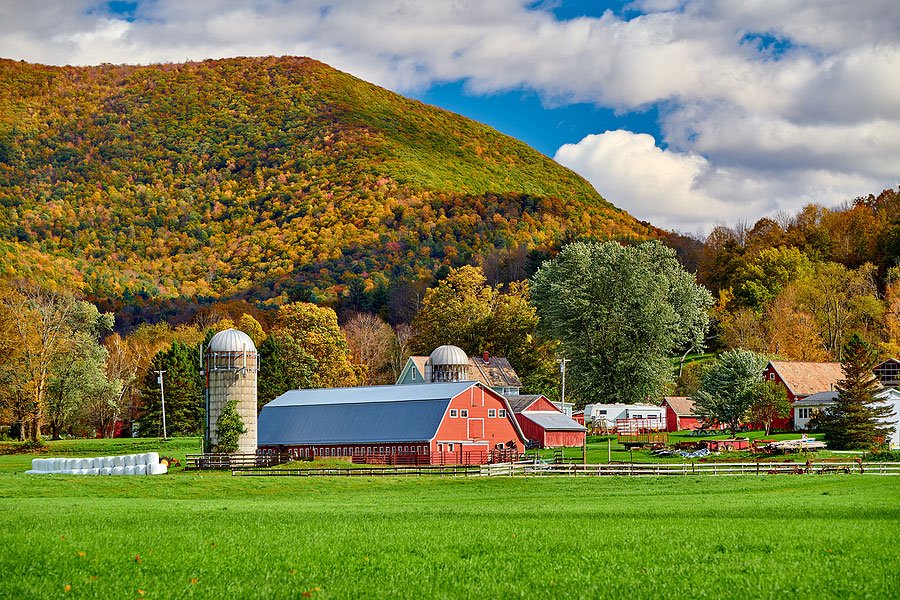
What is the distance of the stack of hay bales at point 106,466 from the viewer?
208 ft

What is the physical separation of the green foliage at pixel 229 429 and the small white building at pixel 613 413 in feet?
109

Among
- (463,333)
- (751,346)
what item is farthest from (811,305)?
(463,333)

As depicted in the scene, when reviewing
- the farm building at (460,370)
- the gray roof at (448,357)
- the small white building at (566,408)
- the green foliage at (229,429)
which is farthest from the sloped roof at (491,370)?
the green foliage at (229,429)

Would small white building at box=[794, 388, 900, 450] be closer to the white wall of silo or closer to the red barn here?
the red barn

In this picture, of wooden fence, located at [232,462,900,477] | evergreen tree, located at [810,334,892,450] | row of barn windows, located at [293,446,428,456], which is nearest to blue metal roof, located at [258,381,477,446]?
row of barn windows, located at [293,446,428,456]

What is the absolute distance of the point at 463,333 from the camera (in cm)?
11288

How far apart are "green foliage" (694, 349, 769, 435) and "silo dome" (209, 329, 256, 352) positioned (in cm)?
3544

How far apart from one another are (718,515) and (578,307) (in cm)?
6305

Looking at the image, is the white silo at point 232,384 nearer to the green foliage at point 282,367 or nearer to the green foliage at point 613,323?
the green foliage at point 282,367

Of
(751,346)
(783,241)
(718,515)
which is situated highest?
(783,241)

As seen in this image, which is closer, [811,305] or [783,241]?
[811,305]

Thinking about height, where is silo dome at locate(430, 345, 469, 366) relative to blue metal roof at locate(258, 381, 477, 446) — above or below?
above

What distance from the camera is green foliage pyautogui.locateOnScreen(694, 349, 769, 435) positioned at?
84188 mm

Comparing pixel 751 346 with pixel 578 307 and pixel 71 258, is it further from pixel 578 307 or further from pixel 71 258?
pixel 71 258
